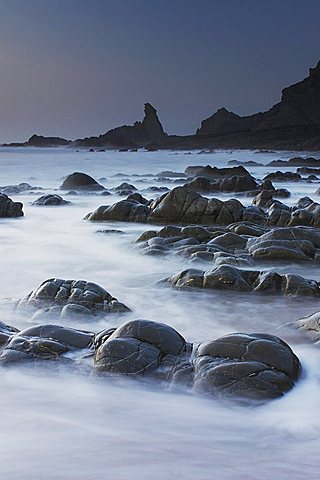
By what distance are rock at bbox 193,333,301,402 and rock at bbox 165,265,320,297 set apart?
1.87m

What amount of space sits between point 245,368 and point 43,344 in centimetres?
126

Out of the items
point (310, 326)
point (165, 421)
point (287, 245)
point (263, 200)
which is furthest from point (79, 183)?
point (165, 421)

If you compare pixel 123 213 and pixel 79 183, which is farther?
pixel 79 183

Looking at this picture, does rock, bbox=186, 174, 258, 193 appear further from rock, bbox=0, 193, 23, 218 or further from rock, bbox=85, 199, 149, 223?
rock, bbox=0, 193, 23, 218

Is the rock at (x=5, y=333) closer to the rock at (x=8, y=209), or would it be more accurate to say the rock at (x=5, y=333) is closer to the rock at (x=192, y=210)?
the rock at (x=192, y=210)

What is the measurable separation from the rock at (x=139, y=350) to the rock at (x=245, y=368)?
0.56 feet

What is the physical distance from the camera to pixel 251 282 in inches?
214

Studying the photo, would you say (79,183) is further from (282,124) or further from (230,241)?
(282,124)

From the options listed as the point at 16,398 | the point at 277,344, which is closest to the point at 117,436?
the point at 16,398

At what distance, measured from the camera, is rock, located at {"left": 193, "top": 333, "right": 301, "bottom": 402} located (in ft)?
10.1

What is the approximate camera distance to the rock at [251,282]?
5.30 metres

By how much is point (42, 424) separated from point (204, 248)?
453 cm

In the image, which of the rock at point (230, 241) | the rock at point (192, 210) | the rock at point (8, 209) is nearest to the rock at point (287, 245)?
the rock at point (230, 241)

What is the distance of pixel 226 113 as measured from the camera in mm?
137750
